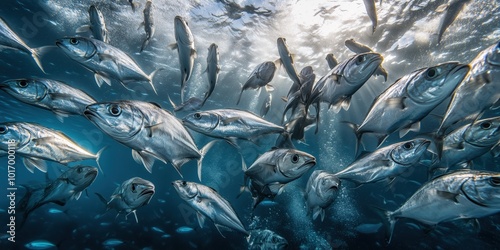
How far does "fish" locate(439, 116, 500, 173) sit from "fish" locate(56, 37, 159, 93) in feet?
18.2

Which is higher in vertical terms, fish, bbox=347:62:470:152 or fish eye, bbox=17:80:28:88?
fish eye, bbox=17:80:28:88

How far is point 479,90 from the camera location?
269 centimetres

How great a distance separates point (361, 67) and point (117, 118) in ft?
9.54

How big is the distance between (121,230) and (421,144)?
14.0m

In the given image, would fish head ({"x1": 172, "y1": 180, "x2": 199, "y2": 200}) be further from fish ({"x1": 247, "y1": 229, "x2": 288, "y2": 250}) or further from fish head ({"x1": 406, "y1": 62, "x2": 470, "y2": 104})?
fish ({"x1": 247, "y1": 229, "x2": 288, "y2": 250})

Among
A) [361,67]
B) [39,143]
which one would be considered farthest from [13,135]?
[361,67]

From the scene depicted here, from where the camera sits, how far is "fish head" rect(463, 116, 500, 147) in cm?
318

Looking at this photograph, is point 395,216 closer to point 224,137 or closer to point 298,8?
point 224,137

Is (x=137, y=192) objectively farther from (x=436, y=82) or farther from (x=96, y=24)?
(x=436, y=82)

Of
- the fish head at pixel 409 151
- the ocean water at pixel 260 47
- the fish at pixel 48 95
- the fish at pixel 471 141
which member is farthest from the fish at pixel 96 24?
the fish at pixel 471 141

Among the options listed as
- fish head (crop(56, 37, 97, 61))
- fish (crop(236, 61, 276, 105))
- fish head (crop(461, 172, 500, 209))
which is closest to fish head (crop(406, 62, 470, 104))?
fish head (crop(461, 172, 500, 209))

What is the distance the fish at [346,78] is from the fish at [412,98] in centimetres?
38

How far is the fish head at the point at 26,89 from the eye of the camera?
2.94 meters

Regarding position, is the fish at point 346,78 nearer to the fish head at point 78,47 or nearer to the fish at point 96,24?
the fish head at point 78,47
